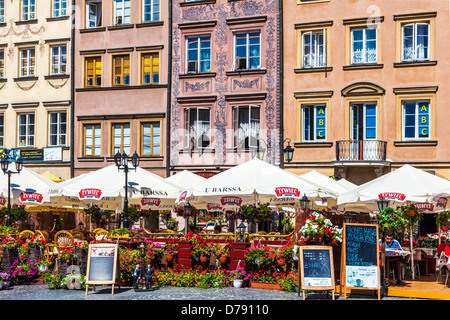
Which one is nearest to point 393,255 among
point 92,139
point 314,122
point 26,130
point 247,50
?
point 314,122

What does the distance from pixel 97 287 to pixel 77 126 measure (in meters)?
18.3

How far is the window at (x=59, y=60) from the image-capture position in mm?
35438

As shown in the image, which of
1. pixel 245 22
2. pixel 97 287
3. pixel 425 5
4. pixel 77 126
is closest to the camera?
pixel 97 287

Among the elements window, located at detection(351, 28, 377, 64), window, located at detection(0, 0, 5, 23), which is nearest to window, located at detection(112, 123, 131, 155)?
window, located at detection(0, 0, 5, 23)

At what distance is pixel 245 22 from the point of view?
32.1m

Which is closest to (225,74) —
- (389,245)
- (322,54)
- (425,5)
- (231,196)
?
(322,54)

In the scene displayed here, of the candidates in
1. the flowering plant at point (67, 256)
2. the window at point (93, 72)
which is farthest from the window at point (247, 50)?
A: the flowering plant at point (67, 256)

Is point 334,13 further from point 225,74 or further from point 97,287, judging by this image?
point 97,287

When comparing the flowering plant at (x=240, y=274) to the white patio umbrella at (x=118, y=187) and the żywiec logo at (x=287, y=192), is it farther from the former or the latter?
the white patio umbrella at (x=118, y=187)

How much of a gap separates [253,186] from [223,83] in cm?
1391

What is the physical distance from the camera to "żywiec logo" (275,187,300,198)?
19.2 m

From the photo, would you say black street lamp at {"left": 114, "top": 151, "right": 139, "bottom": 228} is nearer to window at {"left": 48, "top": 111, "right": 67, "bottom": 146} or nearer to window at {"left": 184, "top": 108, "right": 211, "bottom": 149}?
window at {"left": 184, "top": 108, "right": 211, "bottom": 149}

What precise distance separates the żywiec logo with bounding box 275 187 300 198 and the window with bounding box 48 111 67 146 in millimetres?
18591

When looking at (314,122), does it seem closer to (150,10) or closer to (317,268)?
(150,10)
